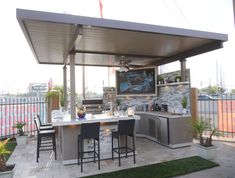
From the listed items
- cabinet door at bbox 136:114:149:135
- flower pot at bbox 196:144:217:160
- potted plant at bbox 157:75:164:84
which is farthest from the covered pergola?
flower pot at bbox 196:144:217:160

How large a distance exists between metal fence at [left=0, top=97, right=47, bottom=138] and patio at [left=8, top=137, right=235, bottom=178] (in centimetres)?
140

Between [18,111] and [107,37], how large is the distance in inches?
202

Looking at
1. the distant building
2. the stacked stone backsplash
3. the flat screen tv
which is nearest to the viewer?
the stacked stone backsplash

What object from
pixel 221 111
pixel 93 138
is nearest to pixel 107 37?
pixel 93 138

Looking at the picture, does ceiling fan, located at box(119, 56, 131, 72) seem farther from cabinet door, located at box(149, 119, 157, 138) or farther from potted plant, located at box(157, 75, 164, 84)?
cabinet door, located at box(149, 119, 157, 138)

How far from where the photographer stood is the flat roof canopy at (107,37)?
3.15 metres

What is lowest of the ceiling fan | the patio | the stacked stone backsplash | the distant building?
the patio

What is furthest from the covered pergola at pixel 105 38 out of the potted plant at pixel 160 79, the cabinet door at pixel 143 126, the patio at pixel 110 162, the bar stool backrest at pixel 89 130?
the cabinet door at pixel 143 126

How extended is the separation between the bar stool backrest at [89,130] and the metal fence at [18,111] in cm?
396

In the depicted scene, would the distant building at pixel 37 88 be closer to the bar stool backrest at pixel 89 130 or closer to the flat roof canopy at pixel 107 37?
the flat roof canopy at pixel 107 37

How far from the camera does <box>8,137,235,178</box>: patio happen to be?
3686 millimetres

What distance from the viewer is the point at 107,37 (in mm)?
4137

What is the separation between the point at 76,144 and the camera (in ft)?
14.4

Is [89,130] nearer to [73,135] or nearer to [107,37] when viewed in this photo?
[73,135]
